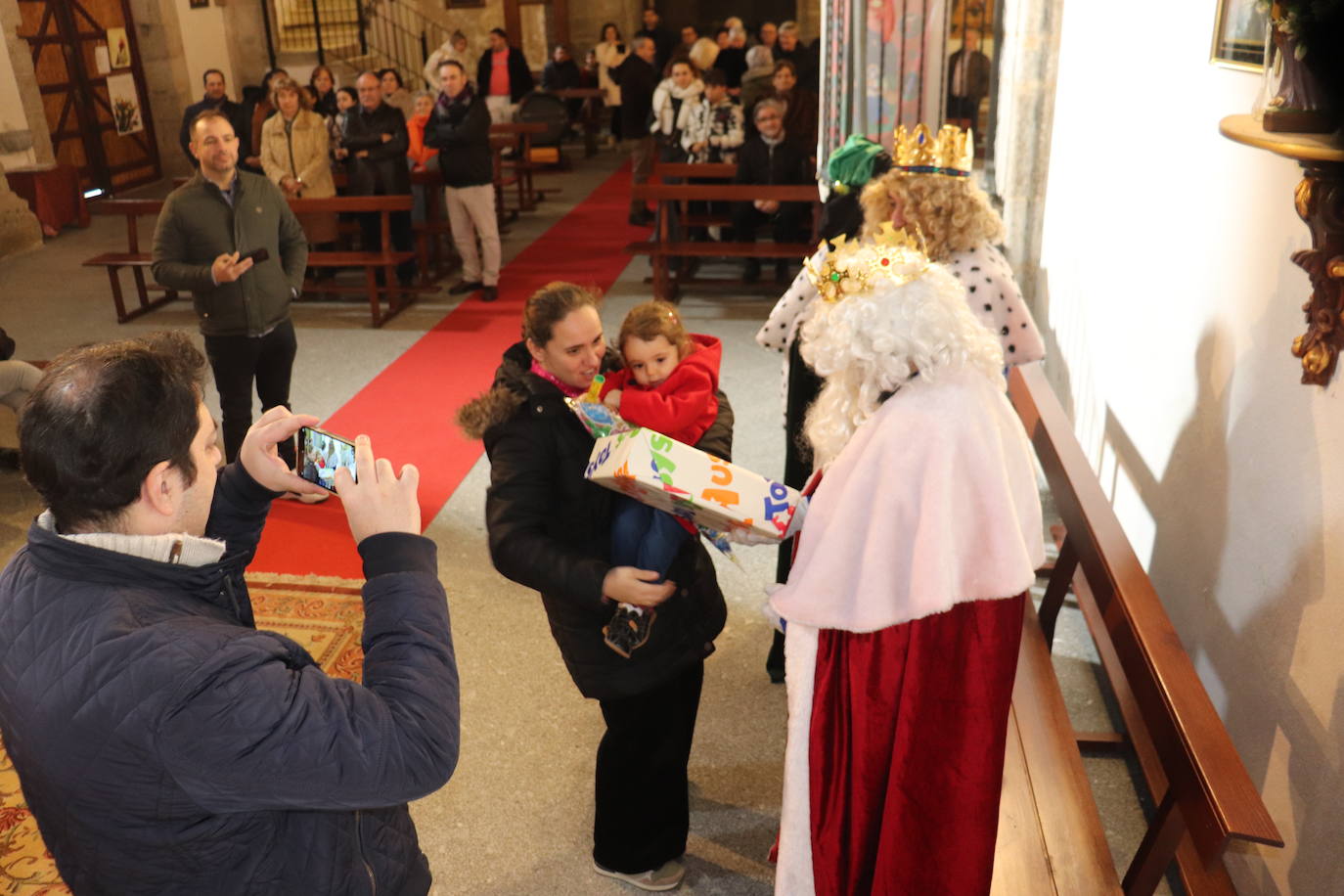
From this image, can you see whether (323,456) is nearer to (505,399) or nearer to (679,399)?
(505,399)

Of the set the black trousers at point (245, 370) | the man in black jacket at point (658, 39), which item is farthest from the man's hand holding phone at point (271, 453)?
the man in black jacket at point (658, 39)

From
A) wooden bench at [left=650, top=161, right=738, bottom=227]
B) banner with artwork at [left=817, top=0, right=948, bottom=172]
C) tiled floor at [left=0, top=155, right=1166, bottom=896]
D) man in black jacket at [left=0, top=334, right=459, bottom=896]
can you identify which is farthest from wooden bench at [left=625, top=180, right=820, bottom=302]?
man in black jacket at [left=0, top=334, right=459, bottom=896]

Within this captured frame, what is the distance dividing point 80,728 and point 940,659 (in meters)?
1.50

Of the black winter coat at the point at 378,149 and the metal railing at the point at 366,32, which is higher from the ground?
the metal railing at the point at 366,32

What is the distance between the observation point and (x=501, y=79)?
1315 cm

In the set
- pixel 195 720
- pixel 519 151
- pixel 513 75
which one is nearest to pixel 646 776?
pixel 195 720

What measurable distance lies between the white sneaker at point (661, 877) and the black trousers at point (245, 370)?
2839mm

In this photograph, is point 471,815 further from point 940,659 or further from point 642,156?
point 642,156

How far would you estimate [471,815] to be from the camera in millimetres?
3039

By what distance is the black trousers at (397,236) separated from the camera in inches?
332

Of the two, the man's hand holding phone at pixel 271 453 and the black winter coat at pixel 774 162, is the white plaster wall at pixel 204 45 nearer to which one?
the black winter coat at pixel 774 162

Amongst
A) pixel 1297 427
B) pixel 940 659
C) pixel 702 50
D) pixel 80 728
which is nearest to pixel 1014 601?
pixel 940 659

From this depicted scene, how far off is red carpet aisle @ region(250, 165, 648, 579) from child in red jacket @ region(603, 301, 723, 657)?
2.27m

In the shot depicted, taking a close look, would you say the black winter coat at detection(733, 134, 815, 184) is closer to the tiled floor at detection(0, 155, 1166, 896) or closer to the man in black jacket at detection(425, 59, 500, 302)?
the man in black jacket at detection(425, 59, 500, 302)
